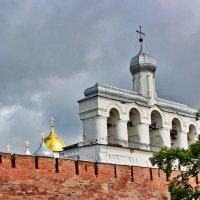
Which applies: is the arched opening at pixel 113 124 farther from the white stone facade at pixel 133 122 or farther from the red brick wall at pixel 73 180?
the red brick wall at pixel 73 180

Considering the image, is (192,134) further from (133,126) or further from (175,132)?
(133,126)

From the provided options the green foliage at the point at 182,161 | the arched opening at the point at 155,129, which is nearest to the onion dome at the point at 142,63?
the arched opening at the point at 155,129

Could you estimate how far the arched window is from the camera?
2442 cm

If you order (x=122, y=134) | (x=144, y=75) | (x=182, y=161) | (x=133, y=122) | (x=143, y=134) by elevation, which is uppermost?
(x=144, y=75)

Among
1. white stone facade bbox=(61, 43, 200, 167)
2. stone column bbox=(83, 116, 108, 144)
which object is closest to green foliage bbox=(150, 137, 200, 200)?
white stone facade bbox=(61, 43, 200, 167)

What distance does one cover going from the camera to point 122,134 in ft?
77.4

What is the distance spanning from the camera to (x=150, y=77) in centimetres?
2547

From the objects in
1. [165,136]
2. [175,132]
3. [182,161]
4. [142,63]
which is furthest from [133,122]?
[182,161]

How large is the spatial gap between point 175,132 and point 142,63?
3.30 metres

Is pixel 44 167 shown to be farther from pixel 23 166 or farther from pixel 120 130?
pixel 120 130

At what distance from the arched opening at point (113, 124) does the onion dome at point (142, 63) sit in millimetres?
2627

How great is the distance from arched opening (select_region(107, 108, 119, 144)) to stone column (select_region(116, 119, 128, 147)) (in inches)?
4.2

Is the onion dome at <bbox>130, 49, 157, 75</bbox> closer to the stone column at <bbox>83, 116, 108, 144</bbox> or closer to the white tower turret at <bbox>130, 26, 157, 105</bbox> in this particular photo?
the white tower turret at <bbox>130, 26, 157, 105</bbox>

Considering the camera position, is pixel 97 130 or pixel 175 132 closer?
pixel 97 130
